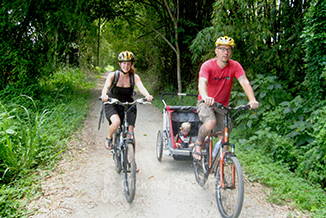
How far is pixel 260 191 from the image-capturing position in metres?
4.24

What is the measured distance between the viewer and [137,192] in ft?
13.8

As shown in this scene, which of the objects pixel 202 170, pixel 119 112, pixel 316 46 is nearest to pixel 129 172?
pixel 119 112

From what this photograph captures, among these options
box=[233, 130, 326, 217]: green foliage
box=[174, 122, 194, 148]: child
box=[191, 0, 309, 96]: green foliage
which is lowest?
box=[233, 130, 326, 217]: green foliage

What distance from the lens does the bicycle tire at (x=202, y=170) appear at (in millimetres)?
4145

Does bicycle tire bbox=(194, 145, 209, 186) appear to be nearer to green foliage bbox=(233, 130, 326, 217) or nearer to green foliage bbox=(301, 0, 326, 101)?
green foliage bbox=(233, 130, 326, 217)

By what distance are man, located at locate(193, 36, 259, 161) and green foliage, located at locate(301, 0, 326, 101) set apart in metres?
1.88

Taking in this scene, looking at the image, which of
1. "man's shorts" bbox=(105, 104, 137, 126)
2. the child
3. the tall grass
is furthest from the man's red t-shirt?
the tall grass

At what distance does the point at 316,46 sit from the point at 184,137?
3026mm

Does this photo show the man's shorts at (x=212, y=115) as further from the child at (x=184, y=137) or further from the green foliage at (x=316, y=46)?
the green foliage at (x=316, y=46)

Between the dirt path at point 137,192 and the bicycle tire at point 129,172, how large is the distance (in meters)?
0.20

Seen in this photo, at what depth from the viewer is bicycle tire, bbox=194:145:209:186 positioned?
414 centimetres

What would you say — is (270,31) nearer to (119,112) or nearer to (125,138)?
(119,112)

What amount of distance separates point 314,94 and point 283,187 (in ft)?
6.81

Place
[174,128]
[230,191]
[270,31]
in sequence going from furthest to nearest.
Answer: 1. [270,31]
2. [174,128]
3. [230,191]
